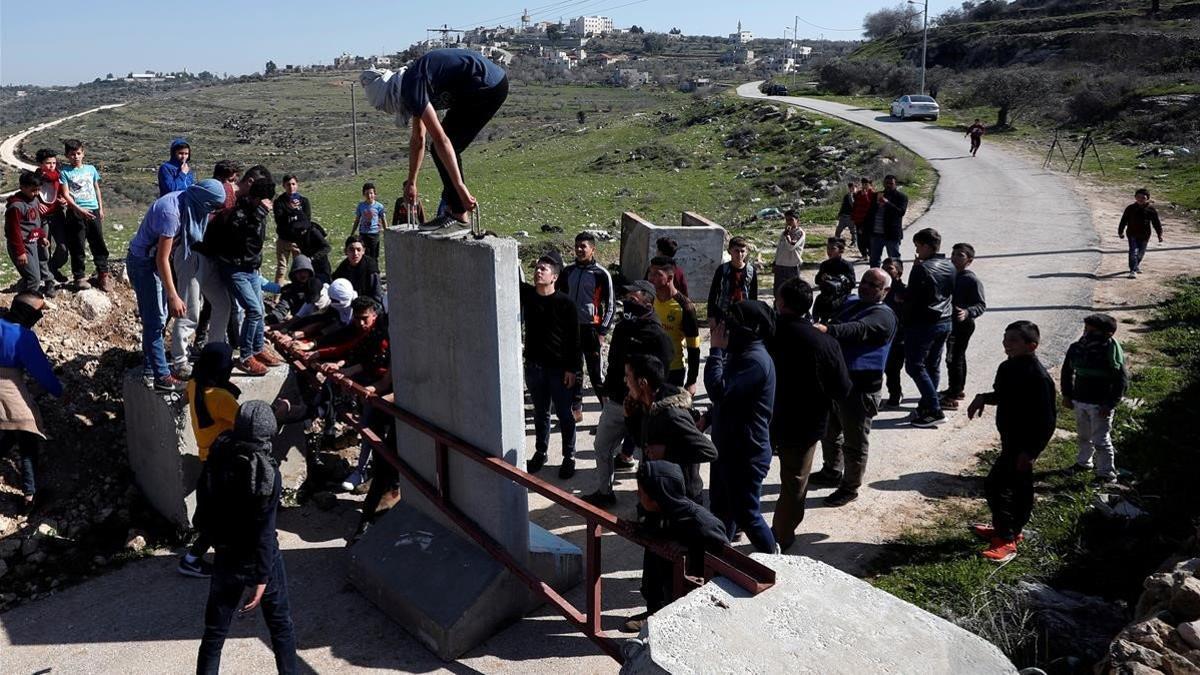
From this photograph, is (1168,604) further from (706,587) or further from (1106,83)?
(1106,83)

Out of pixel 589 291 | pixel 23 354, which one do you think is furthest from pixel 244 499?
pixel 589 291

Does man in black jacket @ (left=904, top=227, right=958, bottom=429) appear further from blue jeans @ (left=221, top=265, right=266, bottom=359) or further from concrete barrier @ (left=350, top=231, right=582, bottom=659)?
blue jeans @ (left=221, top=265, right=266, bottom=359)

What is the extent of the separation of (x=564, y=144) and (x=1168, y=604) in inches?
1476

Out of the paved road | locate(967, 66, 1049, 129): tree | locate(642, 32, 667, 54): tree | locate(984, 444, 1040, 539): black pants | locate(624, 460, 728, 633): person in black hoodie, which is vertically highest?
locate(642, 32, 667, 54): tree

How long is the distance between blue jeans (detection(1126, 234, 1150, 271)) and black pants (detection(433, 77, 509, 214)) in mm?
11077

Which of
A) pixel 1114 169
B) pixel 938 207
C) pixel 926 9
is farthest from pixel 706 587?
pixel 926 9

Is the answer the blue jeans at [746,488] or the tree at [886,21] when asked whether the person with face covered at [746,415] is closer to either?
the blue jeans at [746,488]

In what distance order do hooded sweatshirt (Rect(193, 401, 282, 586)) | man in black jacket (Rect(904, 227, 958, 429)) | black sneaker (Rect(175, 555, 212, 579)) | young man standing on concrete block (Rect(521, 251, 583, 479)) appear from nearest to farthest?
hooded sweatshirt (Rect(193, 401, 282, 586)) < black sneaker (Rect(175, 555, 212, 579)) < young man standing on concrete block (Rect(521, 251, 583, 479)) < man in black jacket (Rect(904, 227, 958, 429))

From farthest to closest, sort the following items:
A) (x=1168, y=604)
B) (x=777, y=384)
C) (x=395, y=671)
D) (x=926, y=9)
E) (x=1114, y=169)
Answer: (x=926, y=9) → (x=1114, y=169) → (x=777, y=384) → (x=395, y=671) → (x=1168, y=604)

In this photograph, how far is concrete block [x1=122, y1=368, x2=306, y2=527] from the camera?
21.0 feet

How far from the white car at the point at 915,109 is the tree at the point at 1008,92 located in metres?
2.60

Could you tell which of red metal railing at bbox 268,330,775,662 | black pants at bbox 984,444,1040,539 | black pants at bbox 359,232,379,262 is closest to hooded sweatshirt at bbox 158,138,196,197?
red metal railing at bbox 268,330,775,662

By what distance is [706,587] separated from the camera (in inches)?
145

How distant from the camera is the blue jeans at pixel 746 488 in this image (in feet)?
16.4
